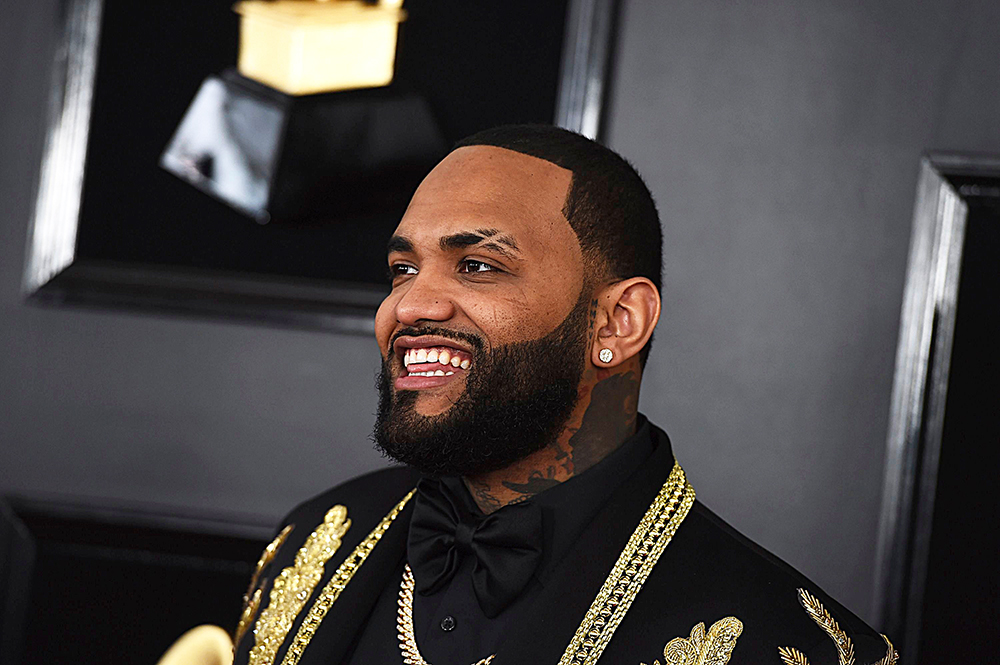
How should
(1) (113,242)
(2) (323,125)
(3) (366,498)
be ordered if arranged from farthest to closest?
(1) (113,242) < (2) (323,125) < (3) (366,498)

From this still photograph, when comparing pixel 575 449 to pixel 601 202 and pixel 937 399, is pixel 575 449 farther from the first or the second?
pixel 937 399

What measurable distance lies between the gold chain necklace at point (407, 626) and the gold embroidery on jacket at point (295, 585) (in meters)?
0.17

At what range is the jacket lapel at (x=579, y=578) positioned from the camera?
1508mm

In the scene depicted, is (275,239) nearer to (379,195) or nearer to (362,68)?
(379,195)

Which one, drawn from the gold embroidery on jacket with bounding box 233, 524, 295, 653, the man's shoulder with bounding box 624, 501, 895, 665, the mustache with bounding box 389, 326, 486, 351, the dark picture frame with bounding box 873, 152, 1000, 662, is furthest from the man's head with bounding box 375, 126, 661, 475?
the dark picture frame with bounding box 873, 152, 1000, 662

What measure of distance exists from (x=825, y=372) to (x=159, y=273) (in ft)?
5.54

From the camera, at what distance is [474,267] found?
1.65m

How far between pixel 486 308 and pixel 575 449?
267 millimetres

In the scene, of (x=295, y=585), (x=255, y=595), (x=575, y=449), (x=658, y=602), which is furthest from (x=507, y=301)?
(x=255, y=595)

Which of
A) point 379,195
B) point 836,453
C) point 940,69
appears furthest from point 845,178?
point 379,195

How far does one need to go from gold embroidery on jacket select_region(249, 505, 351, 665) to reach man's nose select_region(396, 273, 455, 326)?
49 cm

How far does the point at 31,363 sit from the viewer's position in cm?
283

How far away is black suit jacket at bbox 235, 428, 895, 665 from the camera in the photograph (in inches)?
59.3

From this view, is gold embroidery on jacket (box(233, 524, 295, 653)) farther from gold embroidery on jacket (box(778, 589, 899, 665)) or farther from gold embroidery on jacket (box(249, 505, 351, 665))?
gold embroidery on jacket (box(778, 589, 899, 665))
